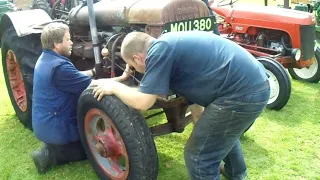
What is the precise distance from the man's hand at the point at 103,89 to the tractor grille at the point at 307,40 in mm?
3326

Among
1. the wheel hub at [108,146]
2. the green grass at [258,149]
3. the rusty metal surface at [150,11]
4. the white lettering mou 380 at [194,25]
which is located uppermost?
the rusty metal surface at [150,11]

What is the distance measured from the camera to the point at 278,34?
17.4ft

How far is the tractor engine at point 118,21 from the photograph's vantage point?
300cm

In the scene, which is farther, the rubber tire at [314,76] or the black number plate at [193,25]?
the rubber tire at [314,76]

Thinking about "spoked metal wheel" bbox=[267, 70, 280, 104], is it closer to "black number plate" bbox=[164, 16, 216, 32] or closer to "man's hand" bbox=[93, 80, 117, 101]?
"black number plate" bbox=[164, 16, 216, 32]

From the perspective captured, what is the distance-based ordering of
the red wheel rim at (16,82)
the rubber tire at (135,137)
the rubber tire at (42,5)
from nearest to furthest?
the rubber tire at (135,137)
the red wheel rim at (16,82)
the rubber tire at (42,5)

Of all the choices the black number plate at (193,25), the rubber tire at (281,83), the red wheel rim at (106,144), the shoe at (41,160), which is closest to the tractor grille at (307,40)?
the rubber tire at (281,83)

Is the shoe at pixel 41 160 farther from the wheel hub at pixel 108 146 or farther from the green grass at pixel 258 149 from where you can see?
the wheel hub at pixel 108 146

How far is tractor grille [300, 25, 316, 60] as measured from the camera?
199 inches

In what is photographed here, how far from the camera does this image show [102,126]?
3.14m

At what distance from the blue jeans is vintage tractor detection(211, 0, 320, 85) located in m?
2.90

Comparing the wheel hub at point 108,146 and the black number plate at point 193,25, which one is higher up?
the black number plate at point 193,25

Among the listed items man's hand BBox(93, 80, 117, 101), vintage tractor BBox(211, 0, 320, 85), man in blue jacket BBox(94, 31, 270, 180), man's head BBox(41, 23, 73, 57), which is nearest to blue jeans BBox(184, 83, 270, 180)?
man in blue jacket BBox(94, 31, 270, 180)

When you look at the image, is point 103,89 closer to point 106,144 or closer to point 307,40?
point 106,144
